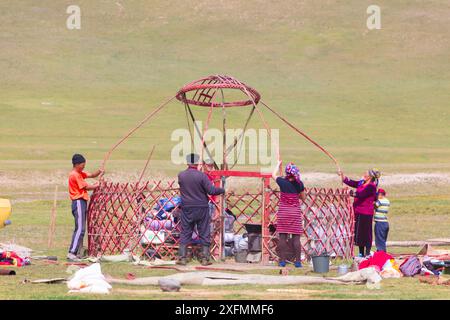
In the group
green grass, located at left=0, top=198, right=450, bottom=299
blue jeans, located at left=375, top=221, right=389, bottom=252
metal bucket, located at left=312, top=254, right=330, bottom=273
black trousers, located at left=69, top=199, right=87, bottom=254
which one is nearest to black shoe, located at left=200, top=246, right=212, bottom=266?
green grass, located at left=0, top=198, right=450, bottom=299

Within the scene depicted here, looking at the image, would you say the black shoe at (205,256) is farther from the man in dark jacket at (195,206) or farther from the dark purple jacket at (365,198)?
the dark purple jacket at (365,198)

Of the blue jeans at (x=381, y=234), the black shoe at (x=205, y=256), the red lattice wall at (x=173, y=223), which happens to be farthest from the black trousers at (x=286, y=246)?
the blue jeans at (x=381, y=234)

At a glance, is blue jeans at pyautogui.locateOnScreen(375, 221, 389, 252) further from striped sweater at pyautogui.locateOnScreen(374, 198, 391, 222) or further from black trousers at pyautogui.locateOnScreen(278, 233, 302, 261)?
black trousers at pyautogui.locateOnScreen(278, 233, 302, 261)

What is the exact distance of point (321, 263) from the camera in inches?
433

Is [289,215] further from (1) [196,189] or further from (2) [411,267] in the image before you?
(2) [411,267]

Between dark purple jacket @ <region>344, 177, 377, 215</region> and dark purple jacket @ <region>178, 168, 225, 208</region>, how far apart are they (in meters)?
2.13

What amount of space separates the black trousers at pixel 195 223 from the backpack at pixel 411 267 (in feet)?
7.45

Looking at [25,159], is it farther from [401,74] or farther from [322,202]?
[401,74]

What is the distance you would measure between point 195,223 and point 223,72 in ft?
171

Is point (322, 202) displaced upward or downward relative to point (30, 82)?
downward

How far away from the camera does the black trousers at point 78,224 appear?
1256 cm
